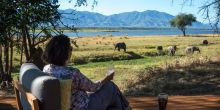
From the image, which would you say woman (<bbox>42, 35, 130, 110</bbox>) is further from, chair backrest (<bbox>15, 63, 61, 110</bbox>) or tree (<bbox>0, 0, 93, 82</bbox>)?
tree (<bbox>0, 0, 93, 82</bbox>)

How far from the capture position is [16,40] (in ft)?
49.4

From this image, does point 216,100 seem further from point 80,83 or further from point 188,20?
point 188,20

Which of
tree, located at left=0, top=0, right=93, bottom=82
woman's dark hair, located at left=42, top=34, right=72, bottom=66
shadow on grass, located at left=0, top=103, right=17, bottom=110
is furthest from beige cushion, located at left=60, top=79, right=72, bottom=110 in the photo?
tree, located at left=0, top=0, right=93, bottom=82

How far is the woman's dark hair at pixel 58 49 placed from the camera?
183 inches

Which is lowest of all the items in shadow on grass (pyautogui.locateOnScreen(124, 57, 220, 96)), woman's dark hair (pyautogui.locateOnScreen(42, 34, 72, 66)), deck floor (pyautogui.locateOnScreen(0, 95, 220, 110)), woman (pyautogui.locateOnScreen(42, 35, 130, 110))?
shadow on grass (pyautogui.locateOnScreen(124, 57, 220, 96))

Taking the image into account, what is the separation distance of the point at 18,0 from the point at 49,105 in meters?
8.63

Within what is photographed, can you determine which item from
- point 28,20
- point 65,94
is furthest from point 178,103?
point 28,20

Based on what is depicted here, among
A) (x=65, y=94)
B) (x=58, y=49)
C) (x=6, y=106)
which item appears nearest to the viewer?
(x=65, y=94)

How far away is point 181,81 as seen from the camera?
12281 mm

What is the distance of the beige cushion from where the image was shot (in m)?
4.32

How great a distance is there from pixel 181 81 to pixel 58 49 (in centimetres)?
799

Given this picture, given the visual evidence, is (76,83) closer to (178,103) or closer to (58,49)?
(58,49)

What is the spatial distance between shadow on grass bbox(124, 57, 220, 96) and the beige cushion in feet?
20.2

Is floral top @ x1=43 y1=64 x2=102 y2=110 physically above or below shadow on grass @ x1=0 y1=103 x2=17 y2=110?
above
